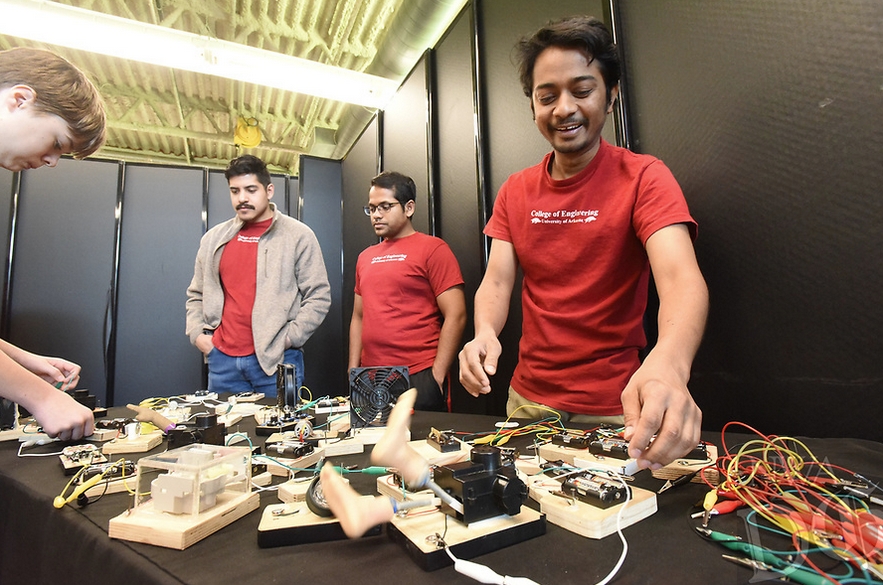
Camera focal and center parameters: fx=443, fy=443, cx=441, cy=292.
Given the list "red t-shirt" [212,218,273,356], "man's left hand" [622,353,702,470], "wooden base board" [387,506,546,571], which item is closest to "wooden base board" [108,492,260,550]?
"wooden base board" [387,506,546,571]

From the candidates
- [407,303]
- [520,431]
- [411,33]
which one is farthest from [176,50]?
[520,431]

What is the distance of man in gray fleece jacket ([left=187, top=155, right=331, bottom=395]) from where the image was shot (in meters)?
2.47

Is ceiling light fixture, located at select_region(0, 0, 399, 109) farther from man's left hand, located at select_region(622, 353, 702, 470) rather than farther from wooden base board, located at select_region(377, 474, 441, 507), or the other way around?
man's left hand, located at select_region(622, 353, 702, 470)

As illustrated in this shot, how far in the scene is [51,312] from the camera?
3881mm

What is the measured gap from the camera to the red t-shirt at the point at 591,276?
4.43ft

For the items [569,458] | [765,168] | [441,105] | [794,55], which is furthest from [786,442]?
[441,105]

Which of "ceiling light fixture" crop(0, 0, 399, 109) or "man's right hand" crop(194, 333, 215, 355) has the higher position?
"ceiling light fixture" crop(0, 0, 399, 109)

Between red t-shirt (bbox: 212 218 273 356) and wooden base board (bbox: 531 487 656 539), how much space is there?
2172 mm

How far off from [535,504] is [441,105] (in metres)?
2.91

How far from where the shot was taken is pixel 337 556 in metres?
0.59

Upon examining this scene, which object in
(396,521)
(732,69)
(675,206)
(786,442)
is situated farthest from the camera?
(732,69)

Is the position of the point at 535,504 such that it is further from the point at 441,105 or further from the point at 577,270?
the point at 441,105

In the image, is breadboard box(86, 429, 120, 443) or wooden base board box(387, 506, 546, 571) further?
breadboard box(86, 429, 120, 443)

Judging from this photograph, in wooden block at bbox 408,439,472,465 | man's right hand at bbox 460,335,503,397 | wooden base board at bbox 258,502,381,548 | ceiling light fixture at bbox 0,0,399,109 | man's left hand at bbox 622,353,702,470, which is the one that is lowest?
wooden base board at bbox 258,502,381,548
